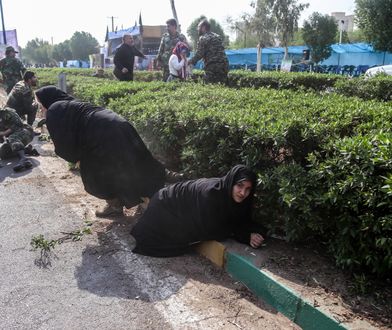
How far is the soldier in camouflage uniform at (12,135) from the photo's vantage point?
21.1ft

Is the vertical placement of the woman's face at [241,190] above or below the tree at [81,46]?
below

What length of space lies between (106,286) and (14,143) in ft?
13.6

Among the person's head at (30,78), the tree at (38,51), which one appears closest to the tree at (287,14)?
the person's head at (30,78)

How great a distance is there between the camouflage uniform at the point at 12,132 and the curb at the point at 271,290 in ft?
14.2

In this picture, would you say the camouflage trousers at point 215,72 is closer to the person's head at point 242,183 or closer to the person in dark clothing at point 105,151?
the person in dark clothing at point 105,151

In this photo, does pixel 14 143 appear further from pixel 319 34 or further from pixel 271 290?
pixel 319 34

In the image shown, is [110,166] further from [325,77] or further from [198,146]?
[325,77]

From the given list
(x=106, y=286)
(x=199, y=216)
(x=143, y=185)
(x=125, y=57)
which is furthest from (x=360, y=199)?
(x=125, y=57)

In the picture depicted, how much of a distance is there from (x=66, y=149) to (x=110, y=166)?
1.58 feet

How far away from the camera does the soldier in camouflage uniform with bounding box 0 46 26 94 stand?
10273mm

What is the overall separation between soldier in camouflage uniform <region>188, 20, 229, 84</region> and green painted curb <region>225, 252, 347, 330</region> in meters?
5.32

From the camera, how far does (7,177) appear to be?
229 inches

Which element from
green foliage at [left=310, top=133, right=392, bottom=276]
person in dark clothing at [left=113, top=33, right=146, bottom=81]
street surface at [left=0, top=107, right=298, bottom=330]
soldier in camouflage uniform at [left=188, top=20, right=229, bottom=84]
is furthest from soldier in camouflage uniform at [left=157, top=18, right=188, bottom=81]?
green foliage at [left=310, top=133, right=392, bottom=276]

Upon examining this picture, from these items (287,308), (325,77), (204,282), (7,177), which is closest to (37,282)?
(204,282)
